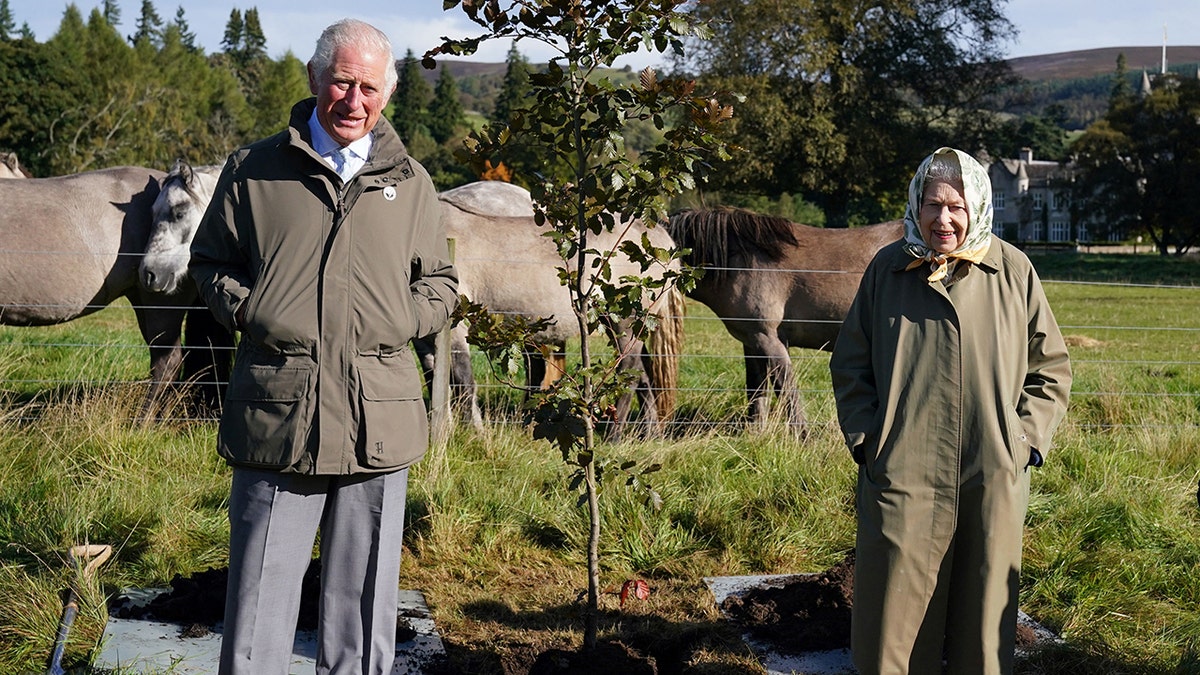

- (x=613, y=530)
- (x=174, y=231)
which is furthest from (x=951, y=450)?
(x=174, y=231)

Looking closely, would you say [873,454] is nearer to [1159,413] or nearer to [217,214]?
[217,214]

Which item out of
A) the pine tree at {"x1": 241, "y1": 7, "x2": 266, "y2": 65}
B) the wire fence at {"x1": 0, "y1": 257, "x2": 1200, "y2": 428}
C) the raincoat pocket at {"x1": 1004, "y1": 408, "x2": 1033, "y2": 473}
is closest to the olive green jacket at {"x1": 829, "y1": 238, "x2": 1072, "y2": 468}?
the raincoat pocket at {"x1": 1004, "y1": 408, "x2": 1033, "y2": 473}

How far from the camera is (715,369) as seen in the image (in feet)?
34.1

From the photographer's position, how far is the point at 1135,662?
3.90m

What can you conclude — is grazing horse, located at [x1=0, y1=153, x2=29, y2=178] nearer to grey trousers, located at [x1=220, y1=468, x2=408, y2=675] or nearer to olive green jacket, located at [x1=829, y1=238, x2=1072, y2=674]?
grey trousers, located at [x1=220, y1=468, x2=408, y2=675]

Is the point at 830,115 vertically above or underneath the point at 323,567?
above

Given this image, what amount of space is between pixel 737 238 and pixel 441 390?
250 cm

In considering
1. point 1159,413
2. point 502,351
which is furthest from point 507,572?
point 1159,413

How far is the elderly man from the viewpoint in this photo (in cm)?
271

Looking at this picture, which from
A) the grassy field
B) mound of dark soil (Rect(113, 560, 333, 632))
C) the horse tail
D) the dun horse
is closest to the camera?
mound of dark soil (Rect(113, 560, 333, 632))

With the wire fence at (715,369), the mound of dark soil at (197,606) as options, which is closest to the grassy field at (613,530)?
the mound of dark soil at (197,606)

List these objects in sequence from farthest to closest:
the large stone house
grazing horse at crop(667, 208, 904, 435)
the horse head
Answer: the large stone house
grazing horse at crop(667, 208, 904, 435)
the horse head

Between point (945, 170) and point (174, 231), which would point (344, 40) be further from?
point (174, 231)

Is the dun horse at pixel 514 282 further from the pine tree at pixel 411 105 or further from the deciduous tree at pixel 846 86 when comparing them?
the pine tree at pixel 411 105
